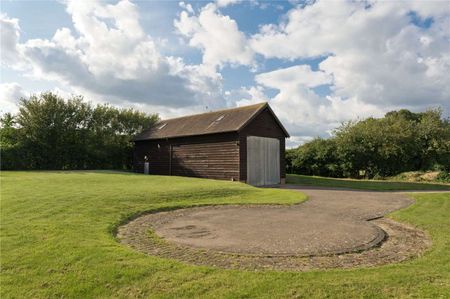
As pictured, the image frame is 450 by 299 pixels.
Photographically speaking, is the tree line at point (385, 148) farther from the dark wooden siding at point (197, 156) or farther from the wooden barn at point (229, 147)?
the dark wooden siding at point (197, 156)

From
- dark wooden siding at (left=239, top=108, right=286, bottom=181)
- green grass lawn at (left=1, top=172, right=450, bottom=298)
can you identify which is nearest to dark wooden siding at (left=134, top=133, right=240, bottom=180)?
dark wooden siding at (left=239, top=108, right=286, bottom=181)

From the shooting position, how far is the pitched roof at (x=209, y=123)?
23.7 m

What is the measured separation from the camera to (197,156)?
25719mm

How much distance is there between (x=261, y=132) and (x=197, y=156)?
521 cm

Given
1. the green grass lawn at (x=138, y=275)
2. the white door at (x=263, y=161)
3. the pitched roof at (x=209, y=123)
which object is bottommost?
the green grass lawn at (x=138, y=275)

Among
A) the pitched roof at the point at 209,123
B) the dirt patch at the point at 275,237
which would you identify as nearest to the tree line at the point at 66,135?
the pitched roof at the point at 209,123

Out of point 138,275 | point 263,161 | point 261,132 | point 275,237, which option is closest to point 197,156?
point 263,161

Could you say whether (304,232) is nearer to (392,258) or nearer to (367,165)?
(392,258)

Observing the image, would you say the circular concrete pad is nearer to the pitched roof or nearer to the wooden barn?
the wooden barn

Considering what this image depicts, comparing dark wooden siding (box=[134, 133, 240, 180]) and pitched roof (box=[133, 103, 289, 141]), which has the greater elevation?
pitched roof (box=[133, 103, 289, 141])

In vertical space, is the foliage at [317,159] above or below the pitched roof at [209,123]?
below

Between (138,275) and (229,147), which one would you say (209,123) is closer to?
(229,147)

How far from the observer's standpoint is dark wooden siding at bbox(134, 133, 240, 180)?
23266 mm

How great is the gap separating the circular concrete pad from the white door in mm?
11587
